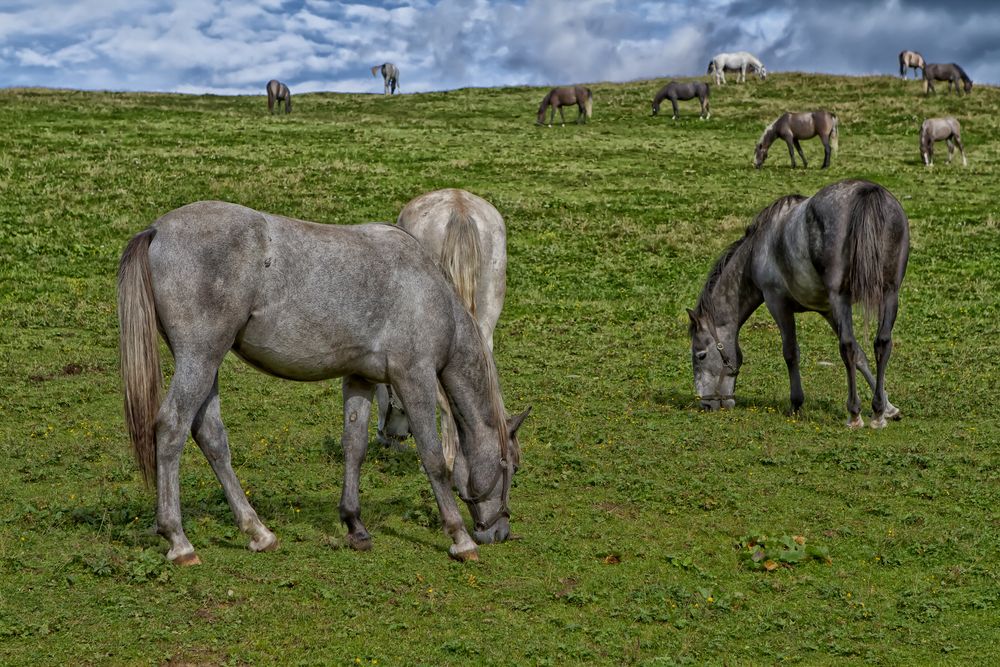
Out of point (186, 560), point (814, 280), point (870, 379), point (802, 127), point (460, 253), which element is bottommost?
point (186, 560)

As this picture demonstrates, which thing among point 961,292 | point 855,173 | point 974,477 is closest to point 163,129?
point 855,173

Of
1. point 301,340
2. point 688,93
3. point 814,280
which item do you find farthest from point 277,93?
point 301,340

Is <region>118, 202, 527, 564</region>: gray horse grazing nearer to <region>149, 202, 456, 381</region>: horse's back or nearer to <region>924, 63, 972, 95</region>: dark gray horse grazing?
<region>149, 202, 456, 381</region>: horse's back

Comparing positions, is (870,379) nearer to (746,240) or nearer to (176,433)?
(746,240)

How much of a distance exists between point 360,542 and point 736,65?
6025 cm

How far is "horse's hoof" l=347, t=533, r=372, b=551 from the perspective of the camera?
27.9 feet

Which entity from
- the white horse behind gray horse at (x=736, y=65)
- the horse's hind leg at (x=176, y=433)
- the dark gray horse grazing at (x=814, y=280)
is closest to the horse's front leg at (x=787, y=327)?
the dark gray horse grazing at (x=814, y=280)

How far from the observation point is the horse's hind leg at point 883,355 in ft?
42.3

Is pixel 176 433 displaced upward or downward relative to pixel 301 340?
downward

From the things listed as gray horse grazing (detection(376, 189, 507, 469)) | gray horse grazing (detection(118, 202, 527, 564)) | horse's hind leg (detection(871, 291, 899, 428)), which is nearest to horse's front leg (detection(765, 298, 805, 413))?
horse's hind leg (detection(871, 291, 899, 428))

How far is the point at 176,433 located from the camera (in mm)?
7785

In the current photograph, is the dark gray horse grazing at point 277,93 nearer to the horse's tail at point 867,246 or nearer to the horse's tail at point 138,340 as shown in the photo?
the horse's tail at point 867,246

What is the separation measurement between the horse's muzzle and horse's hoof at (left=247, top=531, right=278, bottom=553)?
5.57ft

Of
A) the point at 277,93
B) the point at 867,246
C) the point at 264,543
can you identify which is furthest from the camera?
the point at 277,93
